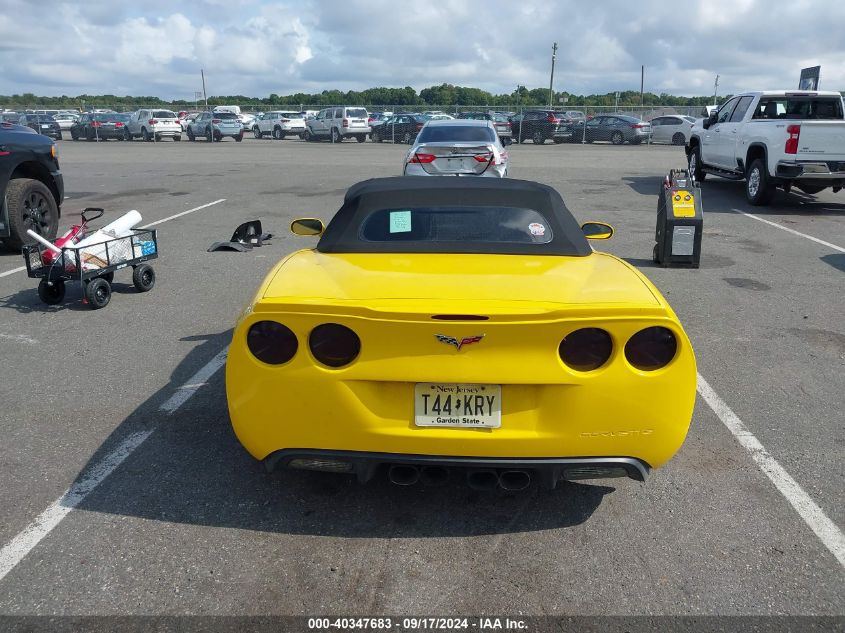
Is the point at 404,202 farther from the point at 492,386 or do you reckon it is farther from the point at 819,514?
the point at 819,514

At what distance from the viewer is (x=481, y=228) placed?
4070mm

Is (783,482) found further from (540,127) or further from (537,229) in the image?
(540,127)

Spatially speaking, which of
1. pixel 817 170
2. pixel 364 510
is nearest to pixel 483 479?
pixel 364 510

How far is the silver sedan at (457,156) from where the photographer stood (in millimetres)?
13031

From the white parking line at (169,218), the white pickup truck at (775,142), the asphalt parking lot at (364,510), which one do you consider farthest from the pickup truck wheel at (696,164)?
the asphalt parking lot at (364,510)

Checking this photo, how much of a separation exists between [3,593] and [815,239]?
10761 mm

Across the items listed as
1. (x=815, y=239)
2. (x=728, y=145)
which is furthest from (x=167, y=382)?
(x=728, y=145)

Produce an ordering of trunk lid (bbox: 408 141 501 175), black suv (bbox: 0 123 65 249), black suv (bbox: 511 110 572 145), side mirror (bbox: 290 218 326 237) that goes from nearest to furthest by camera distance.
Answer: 1. side mirror (bbox: 290 218 326 237)
2. black suv (bbox: 0 123 65 249)
3. trunk lid (bbox: 408 141 501 175)
4. black suv (bbox: 511 110 572 145)

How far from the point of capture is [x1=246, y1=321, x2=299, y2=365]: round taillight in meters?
2.97

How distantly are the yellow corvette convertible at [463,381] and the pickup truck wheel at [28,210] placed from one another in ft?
22.7

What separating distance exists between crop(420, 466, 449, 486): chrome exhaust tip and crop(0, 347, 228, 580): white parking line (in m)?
1.64

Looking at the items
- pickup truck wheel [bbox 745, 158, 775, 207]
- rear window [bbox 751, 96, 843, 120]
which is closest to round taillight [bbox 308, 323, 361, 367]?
pickup truck wheel [bbox 745, 158, 775, 207]

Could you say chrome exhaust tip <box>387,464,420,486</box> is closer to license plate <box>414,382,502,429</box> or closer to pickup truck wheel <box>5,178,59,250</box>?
license plate <box>414,382,502,429</box>

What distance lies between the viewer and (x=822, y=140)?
11.9 meters
